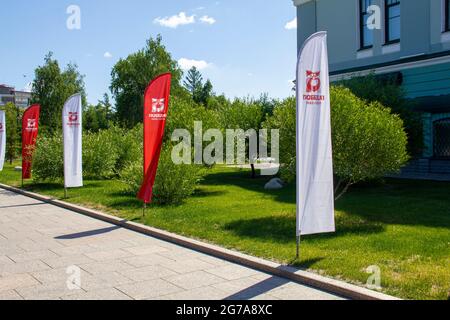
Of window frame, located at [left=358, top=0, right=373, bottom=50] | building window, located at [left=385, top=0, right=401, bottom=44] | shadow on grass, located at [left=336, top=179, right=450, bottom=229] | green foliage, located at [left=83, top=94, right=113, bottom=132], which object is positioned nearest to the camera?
shadow on grass, located at [left=336, top=179, right=450, bottom=229]

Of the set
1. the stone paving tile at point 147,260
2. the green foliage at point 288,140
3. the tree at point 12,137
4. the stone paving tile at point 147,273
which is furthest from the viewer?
the tree at point 12,137

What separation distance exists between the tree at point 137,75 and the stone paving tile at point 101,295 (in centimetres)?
5382

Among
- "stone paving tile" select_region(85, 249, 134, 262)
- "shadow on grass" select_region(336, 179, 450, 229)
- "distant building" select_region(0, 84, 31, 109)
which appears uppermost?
"distant building" select_region(0, 84, 31, 109)

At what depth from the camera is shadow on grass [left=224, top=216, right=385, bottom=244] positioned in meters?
8.67

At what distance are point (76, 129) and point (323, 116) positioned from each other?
398 inches

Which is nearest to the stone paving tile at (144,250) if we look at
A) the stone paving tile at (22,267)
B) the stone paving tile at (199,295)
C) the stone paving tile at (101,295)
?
the stone paving tile at (22,267)

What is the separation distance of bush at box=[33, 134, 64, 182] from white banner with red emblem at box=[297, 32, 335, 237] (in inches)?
534

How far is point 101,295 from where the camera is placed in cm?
581

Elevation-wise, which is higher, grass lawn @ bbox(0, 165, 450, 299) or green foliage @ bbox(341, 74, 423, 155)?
green foliage @ bbox(341, 74, 423, 155)

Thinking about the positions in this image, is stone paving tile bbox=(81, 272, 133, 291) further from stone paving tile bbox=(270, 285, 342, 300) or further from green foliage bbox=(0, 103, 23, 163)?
green foliage bbox=(0, 103, 23, 163)

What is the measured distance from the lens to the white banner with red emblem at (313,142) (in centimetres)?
703

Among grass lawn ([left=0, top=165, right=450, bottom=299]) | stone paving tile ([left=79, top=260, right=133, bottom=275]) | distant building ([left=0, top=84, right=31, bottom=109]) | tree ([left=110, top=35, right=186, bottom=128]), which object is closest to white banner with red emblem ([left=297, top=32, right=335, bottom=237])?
grass lawn ([left=0, top=165, right=450, bottom=299])

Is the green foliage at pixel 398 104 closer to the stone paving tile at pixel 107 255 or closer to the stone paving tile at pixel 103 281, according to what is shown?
the stone paving tile at pixel 107 255
